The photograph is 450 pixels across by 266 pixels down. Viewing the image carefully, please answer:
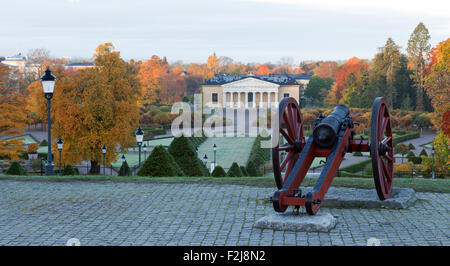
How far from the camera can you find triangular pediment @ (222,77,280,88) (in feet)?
339

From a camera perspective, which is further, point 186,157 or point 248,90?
point 248,90

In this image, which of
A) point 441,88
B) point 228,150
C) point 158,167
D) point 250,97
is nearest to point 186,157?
point 158,167

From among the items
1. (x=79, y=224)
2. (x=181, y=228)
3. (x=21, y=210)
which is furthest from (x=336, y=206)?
(x=21, y=210)

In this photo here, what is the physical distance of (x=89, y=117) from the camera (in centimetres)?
2862

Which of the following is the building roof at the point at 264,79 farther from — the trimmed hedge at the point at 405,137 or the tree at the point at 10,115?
the tree at the point at 10,115

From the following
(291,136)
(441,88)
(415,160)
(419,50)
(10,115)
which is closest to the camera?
(291,136)

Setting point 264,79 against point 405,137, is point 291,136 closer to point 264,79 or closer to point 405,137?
point 405,137

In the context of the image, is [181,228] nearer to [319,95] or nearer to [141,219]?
[141,219]

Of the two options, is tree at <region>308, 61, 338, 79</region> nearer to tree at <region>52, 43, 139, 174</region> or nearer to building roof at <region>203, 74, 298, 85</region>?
building roof at <region>203, 74, 298, 85</region>

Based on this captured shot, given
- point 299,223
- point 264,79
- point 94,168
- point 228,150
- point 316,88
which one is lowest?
point 228,150

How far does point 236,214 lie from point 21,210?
3737mm

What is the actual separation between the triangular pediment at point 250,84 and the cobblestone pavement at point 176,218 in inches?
3625

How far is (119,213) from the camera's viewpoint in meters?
9.48

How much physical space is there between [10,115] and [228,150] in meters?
19.9
